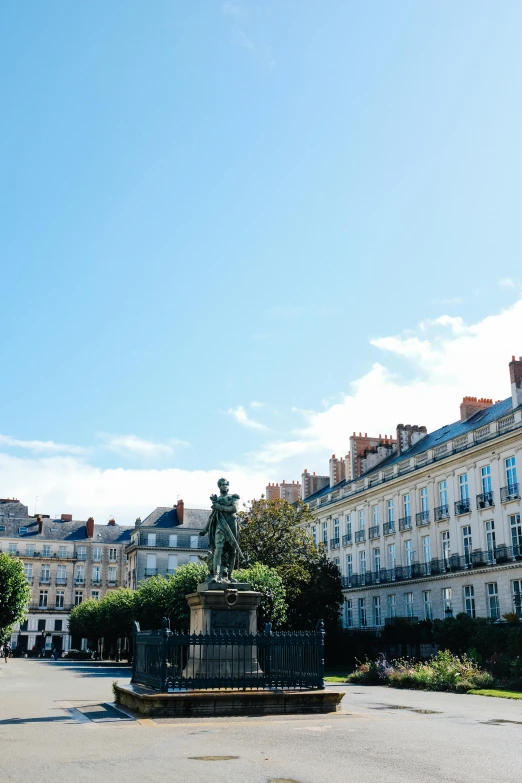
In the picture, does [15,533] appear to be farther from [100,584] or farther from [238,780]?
[238,780]

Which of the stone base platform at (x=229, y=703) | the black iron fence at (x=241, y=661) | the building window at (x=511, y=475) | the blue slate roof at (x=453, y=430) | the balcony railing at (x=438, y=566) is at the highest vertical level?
the blue slate roof at (x=453, y=430)

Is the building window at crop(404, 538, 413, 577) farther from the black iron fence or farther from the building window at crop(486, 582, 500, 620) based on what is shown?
the black iron fence

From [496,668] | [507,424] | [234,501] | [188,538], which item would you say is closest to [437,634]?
[496,668]

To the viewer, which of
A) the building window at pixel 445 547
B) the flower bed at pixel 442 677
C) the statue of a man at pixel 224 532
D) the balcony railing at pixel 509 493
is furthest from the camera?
the building window at pixel 445 547

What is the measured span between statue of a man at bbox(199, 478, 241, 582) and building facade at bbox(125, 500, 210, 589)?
6744 cm

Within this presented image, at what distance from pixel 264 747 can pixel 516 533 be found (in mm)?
31595

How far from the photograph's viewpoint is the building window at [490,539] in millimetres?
40625

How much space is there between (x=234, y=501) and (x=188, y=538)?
71.3 meters

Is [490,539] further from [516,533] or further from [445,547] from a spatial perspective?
[445,547]

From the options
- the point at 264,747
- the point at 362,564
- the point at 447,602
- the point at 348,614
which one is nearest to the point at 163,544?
the point at 348,614

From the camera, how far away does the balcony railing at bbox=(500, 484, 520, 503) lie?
3935 centimetres

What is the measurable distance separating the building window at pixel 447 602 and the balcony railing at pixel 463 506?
4.50 m

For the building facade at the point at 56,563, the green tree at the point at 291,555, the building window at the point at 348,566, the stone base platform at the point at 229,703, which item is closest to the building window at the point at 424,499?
the green tree at the point at 291,555

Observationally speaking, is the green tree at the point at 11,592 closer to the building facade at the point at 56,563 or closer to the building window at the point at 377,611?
the building window at the point at 377,611
